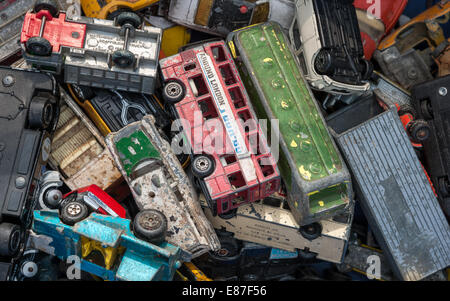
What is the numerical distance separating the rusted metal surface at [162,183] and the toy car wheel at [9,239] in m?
1.40

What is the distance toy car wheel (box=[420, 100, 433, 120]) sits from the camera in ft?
22.0

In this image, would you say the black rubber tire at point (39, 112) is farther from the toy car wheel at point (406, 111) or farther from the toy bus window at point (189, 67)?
the toy car wheel at point (406, 111)

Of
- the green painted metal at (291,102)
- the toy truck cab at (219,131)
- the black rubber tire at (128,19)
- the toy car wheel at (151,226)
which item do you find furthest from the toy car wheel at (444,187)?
the black rubber tire at (128,19)

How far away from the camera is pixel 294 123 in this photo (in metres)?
6.04

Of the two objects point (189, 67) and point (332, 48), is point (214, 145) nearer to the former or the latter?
point (189, 67)

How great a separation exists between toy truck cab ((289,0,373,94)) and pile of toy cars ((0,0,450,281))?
0.06 feet

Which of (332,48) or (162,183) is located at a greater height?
(332,48)

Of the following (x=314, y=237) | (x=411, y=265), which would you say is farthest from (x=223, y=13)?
(x=411, y=265)

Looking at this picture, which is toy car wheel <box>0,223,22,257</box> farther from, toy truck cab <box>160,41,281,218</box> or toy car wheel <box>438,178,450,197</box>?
toy car wheel <box>438,178,450,197</box>

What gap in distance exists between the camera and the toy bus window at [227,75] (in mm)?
6447

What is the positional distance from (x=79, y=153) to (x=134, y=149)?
865mm

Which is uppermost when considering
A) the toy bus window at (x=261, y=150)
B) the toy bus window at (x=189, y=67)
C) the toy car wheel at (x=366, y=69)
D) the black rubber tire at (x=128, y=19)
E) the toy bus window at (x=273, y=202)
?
the black rubber tire at (x=128, y=19)

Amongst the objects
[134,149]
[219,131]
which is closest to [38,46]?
[134,149]

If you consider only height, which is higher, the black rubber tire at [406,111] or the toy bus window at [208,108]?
the black rubber tire at [406,111]
